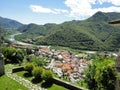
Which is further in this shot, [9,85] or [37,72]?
[37,72]

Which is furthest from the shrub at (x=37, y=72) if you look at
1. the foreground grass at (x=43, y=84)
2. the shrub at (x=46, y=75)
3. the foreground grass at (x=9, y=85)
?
the foreground grass at (x=9, y=85)

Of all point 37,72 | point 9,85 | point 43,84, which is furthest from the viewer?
point 37,72

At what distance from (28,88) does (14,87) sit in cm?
206

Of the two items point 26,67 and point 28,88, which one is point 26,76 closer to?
point 26,67

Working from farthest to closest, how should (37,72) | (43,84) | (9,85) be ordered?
1. (37,72)
2. (43,84)
3. (9,85)

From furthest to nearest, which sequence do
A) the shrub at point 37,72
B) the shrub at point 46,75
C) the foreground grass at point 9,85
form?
the shrub at point 37,72
the shrub at point 46,75
the foreground grass at point 9,85

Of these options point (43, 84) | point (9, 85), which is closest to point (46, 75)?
point (43, 84)

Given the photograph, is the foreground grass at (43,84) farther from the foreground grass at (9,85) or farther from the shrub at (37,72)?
the foreground grass at (9,85)

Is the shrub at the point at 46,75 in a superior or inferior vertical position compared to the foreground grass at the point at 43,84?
superior

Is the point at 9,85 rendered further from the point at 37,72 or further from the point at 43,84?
the point at 43,84

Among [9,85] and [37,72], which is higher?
[37,72]

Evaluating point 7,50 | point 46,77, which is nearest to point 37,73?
point 46,77

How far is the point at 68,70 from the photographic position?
3853 inches

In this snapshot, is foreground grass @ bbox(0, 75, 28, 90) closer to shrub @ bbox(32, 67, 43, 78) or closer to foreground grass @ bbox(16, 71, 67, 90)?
foreground grass @ bbox(16, 71, 67, 90)
